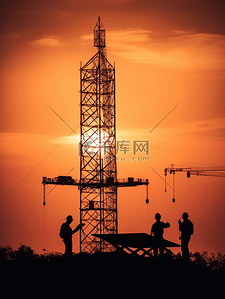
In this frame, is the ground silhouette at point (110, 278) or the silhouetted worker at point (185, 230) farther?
the silhouetted worker at point (185, 230)

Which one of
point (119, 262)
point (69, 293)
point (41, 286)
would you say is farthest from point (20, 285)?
point (119, 262)

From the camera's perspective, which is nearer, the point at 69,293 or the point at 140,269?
the point at 69,293

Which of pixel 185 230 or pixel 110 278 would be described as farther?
pixel 185 230

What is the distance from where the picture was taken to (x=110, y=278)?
56.6 feet

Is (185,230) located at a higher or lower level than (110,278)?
higher

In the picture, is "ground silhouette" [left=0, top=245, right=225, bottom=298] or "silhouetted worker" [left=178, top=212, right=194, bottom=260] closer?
"ground silhouette" [left=0, top=245, right=225, bottom=298]

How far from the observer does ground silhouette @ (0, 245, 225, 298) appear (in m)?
16.3

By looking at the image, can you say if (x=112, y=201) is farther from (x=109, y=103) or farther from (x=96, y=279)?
(x=96, y=279)

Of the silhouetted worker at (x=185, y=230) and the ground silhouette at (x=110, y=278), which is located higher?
the silhouetted worker at (x=185, y=230)

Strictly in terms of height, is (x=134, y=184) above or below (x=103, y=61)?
below

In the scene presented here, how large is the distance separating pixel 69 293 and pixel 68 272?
1706 millimetres

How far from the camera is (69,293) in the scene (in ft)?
53.1

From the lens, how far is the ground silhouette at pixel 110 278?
643 inches

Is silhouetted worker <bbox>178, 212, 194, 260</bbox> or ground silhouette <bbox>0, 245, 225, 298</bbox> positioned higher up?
silhouetted worker <bbox>178, 212, 194, 260</bbox>
